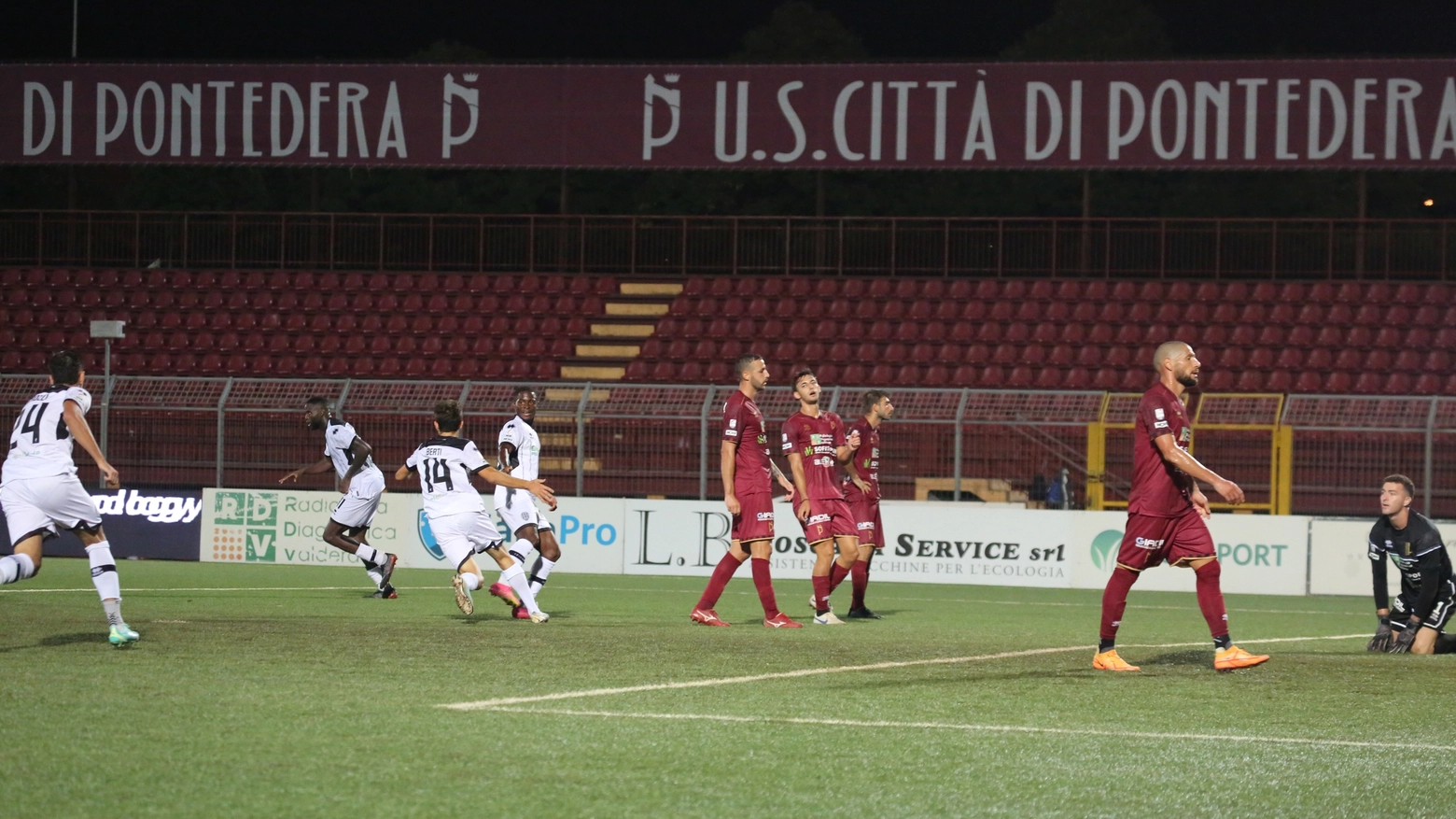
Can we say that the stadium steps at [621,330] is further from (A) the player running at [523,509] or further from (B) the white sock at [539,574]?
(B) the white sock at [539,574]

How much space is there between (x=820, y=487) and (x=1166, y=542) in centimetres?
432

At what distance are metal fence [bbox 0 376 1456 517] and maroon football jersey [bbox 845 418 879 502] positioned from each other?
729 centimetres

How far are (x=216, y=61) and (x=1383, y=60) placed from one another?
69.1 feet

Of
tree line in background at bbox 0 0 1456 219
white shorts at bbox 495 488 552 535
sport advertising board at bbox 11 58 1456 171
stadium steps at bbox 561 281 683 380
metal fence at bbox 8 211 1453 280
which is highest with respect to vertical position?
tree line in background at bbox 0 0 1456 219

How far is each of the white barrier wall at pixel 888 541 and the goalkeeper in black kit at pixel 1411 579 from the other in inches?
323

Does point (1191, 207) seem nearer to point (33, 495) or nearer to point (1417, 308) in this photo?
point (1417, 308)

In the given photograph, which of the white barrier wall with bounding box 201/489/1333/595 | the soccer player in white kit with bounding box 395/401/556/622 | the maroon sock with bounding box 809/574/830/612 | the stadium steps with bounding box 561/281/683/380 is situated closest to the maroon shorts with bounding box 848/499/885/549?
the maroon sock with bounding box 809/574/830/612

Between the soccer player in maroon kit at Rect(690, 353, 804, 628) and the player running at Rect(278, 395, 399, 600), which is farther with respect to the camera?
the player running at Rect(278, 395, 399, 600)

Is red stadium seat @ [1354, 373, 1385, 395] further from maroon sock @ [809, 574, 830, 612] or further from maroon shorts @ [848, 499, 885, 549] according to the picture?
maroon sock @ [809, 574, 830, 612]

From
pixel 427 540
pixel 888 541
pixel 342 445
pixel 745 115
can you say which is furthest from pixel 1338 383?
pixel 342 445

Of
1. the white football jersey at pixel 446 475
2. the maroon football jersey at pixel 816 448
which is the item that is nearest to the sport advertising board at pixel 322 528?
the maroon football jersey at pixel 816 448

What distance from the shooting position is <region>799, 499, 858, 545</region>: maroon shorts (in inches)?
553

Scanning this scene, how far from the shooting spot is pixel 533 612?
43.4ft

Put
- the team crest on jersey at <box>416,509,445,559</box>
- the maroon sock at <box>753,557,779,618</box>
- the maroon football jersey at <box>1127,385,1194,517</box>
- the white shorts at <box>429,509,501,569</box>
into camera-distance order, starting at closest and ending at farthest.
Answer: the maroon football jersey at <box>1127,385,1194,517</box> < the maroon sock at <box>753,557,779,618</box> < the white shorts at <box>429,509,501,569</box> < the team crest on jersey at <box>416,509,445,559</box>
